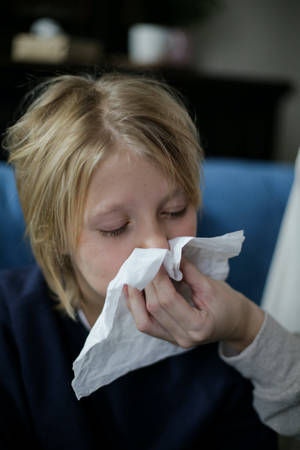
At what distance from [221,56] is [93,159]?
6.90 feet

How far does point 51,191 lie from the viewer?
0.66 metres

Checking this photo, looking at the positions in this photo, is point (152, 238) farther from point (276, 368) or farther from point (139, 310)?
point (276, 368)

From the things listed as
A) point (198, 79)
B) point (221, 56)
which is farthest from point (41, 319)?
point (221, 56)

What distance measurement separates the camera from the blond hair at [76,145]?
0.64 meters

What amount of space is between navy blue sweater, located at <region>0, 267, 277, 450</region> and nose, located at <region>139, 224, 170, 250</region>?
0.79ft

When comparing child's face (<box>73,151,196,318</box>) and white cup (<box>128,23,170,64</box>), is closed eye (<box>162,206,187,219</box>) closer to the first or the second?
child's face (<box>73,151,196,318</box>)

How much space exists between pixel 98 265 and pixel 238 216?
0.49m

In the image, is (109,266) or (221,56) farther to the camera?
(221,56)

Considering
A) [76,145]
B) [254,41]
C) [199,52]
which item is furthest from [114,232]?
[254,41]

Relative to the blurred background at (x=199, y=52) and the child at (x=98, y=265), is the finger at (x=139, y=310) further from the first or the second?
the blurred background at (x=199, y=52)

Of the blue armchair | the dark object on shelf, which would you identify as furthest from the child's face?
the dark object on shelf

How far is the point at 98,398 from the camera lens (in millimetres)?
727

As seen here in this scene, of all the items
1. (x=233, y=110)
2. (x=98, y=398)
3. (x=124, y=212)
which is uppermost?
(x=124, y=212)

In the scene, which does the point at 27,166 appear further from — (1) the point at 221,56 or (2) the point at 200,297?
(1) the point at 221,56
